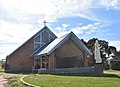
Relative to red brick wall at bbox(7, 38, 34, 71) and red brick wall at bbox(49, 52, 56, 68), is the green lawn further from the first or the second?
red brick wall at bbox(7, 38, 34, 71)

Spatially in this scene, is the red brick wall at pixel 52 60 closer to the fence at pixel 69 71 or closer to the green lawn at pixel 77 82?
the fence at pixel 69 71

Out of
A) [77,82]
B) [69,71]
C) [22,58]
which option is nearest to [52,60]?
[69,71]

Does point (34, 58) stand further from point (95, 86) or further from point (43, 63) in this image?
point (95, 86)

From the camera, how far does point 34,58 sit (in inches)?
1463

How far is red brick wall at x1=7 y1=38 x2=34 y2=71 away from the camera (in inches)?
1470

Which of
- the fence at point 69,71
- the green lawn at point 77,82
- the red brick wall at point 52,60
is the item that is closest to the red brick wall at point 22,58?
the red brick wall at point 52,60

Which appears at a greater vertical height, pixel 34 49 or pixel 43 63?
pixel 34 49

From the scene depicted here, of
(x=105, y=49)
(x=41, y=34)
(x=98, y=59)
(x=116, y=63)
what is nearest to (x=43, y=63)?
(x=41, y=34)

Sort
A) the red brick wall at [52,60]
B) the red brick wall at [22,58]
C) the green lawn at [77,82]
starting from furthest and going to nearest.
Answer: the red brick wall at [22,58] < the red brick wall at [52,60] < the green lawn at [77,82]

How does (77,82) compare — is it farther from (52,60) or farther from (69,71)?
(52,60)

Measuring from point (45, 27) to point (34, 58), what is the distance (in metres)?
5.28

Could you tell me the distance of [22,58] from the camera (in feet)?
123

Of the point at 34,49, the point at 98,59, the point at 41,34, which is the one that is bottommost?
the point at 98,59

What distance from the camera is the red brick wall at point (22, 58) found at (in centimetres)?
3734
